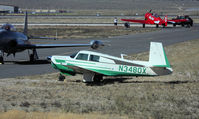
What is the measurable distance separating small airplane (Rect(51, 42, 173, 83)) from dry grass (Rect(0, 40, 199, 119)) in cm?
67

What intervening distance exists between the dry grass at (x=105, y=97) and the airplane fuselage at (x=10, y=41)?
20.1 ft

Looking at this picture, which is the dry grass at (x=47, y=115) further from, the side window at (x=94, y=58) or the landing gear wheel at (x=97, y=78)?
the landing gear wheel at (x=97, y=78)

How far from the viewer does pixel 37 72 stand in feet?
85.5

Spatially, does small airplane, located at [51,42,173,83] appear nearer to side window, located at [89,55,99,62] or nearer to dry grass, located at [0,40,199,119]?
side window, located at [89,55,99,62]

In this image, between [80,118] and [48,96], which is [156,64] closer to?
[48,96]

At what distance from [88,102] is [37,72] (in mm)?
10723

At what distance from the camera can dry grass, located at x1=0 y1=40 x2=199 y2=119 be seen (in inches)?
551

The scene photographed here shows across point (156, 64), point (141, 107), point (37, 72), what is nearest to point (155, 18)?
point (37, 72)

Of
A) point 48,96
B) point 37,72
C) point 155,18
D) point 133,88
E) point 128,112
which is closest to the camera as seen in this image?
point 128,112

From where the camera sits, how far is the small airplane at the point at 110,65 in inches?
767

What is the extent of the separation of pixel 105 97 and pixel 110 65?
3.42 meters

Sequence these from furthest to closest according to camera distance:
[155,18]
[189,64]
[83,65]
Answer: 1. [155,18]
2. [189,64]
3. [83,65]

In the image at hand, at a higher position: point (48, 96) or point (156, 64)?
point (156, 64)

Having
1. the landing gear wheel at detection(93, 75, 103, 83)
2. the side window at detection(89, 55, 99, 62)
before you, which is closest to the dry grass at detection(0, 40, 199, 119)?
the landing gear wheel at detection(93, 75, 103, 83)
